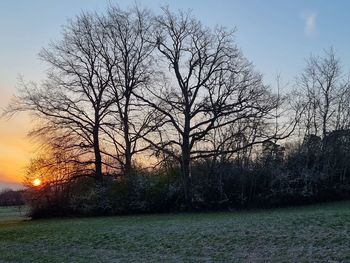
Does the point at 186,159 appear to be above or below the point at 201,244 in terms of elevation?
above

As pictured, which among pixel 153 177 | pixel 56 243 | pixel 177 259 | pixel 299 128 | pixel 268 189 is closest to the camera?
pixel 177 259

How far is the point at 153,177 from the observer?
38.4 meters

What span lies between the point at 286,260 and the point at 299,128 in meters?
30.0

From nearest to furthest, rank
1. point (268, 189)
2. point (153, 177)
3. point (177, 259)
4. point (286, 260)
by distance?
point (286, 260)
point (177, 259)
point (268, 189)
point (153, 177)

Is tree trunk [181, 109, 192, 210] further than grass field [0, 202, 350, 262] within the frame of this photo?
Yes

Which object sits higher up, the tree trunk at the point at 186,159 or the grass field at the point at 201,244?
the tree trunk at the point at 186,159

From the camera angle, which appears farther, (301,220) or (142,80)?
(142,80)

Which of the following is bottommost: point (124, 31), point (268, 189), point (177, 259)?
point (177, 259)

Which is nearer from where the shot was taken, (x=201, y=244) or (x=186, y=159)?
(x=201, y=244)

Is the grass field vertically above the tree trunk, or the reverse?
the tree trunk

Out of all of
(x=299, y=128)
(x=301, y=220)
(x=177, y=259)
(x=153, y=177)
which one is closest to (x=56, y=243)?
(x=177, y=259)

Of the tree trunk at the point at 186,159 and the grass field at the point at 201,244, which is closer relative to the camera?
the grass field at the point at 201,244

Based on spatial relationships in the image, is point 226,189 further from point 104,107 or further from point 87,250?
point 87,250

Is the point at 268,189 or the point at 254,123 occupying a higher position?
the point at 254,123
